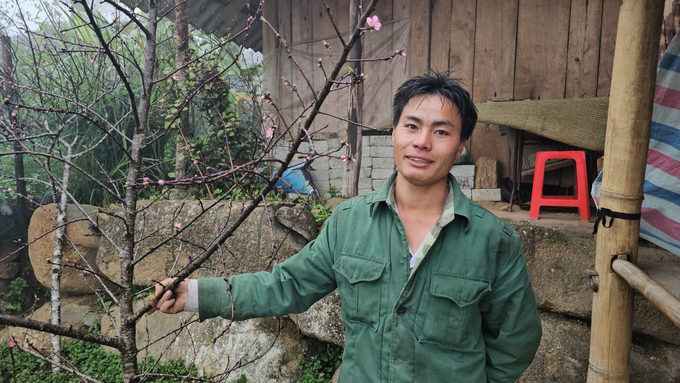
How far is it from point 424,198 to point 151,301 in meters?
1.06

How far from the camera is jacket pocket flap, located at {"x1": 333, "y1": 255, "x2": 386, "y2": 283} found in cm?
143

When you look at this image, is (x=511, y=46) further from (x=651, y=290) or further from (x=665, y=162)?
(x=651, y=290)

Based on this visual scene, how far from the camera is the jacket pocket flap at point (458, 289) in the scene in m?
1.36

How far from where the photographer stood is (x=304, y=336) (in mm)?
3443

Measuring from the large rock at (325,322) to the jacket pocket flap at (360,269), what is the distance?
181 cm

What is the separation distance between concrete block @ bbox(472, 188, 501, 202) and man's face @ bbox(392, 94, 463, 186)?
3324mm

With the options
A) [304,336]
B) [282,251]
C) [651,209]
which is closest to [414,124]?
[651,209]

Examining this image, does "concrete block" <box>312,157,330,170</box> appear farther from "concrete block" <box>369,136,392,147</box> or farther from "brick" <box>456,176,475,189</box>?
"brick" <box>456,176,475,189</box>

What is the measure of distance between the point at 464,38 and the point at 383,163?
1.90 metres

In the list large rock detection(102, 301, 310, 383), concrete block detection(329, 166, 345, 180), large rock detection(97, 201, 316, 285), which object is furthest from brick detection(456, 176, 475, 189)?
large rock detection(102, 301, 310, 383)

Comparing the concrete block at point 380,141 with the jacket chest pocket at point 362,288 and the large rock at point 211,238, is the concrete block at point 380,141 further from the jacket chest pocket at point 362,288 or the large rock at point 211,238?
the jacket chest pocket at point 362,288

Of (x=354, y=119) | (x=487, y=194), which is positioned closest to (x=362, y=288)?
(x=354, y=119)

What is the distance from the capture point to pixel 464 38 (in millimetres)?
4949

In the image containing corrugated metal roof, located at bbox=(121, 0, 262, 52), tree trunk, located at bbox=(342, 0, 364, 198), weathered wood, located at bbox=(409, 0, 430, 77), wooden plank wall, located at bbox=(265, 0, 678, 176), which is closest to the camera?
tree trunk, located at bbox=(342, 0, 364, 198)
